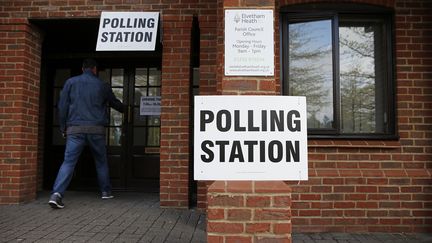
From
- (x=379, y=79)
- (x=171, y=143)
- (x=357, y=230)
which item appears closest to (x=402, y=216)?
(x=357, y=230)

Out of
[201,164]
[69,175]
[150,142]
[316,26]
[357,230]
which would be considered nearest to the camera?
[201,164]

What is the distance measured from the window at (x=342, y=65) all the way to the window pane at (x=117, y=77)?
334 centimetres

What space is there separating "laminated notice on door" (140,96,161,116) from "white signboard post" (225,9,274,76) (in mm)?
4284

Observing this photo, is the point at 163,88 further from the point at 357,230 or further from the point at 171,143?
the point at 357,230

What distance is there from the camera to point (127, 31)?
5922 millimetres

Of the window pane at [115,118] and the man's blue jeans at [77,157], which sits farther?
the window pane at [115,118]

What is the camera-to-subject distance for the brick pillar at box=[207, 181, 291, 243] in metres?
2.98

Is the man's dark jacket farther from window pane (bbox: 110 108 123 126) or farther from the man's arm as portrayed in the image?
window pane (bbox: 110 108 123 126)

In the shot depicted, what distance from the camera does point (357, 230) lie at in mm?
4785

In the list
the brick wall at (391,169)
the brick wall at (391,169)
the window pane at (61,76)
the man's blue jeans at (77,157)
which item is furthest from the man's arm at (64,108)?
the brick wall at (391,169)

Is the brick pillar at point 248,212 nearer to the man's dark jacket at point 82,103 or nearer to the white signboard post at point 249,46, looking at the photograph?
the white signboard post at point 249,46

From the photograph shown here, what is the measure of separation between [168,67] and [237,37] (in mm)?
2841

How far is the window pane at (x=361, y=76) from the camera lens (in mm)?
5266

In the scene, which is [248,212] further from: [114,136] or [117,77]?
[117,77]
